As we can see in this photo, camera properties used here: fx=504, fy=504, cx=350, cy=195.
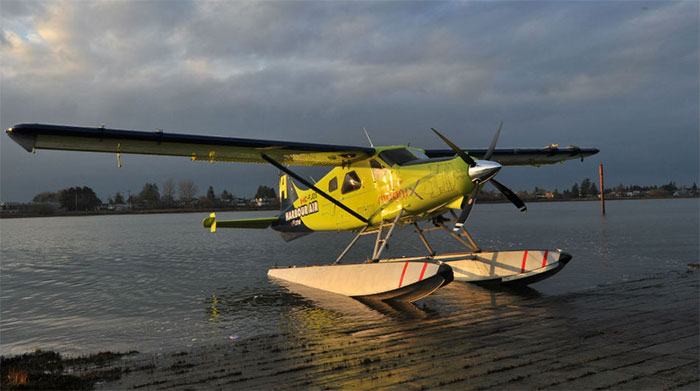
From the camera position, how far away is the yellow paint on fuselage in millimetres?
9363

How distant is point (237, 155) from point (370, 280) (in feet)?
12.8

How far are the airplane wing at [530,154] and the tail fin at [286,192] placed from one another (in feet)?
15.7

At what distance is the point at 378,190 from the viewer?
1088 cm

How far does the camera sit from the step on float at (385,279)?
28.9 ft

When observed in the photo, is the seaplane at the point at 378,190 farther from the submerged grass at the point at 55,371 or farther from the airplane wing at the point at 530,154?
the submerged grass at the point at 55,371

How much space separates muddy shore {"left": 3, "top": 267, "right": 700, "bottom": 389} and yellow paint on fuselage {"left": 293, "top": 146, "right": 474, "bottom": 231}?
2184 millimetres

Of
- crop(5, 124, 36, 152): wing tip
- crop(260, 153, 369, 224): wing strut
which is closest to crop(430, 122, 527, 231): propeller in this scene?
crop(260, 153, 369, 224): wing strut

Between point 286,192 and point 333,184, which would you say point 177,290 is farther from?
point 333,184

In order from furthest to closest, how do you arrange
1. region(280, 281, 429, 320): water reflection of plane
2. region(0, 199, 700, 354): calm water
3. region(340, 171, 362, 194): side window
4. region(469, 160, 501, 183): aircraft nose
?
region(340, 171, 362, 194): side window → region(469, 160, 501, 183): aircraft nose → region(280, 281, 429, 320): water reflection of plane → region(0, 199, 700, 354): calm water

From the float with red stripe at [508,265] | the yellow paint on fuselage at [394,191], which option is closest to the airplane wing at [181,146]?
the yellow paint on fuselage at [394,191]

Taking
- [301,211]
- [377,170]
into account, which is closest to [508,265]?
[377,170]

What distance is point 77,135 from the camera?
838 centimetres

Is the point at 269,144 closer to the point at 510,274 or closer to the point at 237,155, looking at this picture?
the point at 237,155

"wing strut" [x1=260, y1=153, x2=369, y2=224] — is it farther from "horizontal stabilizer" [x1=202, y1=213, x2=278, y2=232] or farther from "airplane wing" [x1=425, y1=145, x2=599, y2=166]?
"horizontal stabilizer" [x1=202, y1=213, x2=278, y2=232]
